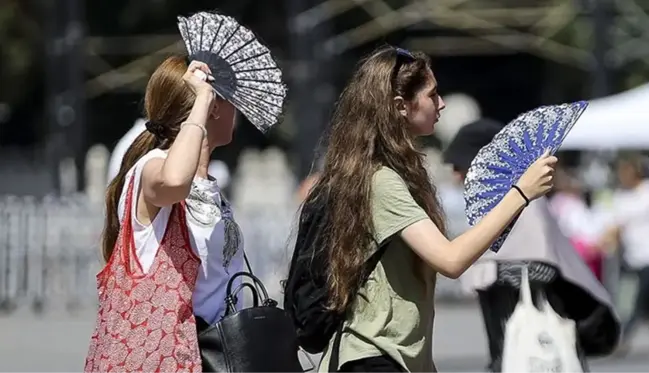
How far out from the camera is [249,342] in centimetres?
362

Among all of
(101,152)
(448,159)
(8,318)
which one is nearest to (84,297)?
(8,318)

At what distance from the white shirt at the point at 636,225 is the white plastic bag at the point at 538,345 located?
8364mm

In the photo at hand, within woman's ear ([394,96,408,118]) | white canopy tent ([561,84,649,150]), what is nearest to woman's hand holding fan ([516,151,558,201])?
woman's ear ([394,96,408,118])

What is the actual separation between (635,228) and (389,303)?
934cm

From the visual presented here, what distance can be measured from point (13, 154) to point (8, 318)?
2281 centimetres

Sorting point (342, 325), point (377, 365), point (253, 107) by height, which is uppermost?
point (253, 107)

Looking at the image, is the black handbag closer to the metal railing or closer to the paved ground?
the paved ground

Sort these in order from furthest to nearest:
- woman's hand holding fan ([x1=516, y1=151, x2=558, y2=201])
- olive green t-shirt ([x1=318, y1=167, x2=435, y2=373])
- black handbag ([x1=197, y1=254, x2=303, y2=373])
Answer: olive green t-shirt ([x1=318, y1=167, x2=435, y2=373]) < woman's hand holding fan ([x1=516, y1=151, x2=558, y2=201]) < black handbag ([x1=197, y1=254, x2=303, y2=373])

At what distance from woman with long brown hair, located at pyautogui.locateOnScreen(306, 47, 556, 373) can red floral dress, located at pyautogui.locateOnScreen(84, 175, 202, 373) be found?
440 mm

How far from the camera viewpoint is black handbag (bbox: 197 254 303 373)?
11.9 feet

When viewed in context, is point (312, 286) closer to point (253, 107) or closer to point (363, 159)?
point (363, 159)

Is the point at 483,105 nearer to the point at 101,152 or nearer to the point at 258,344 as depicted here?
the point at 101,152

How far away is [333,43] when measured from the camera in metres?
25.7

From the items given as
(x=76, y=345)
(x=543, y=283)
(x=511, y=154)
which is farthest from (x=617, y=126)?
(x=511, y=154)
